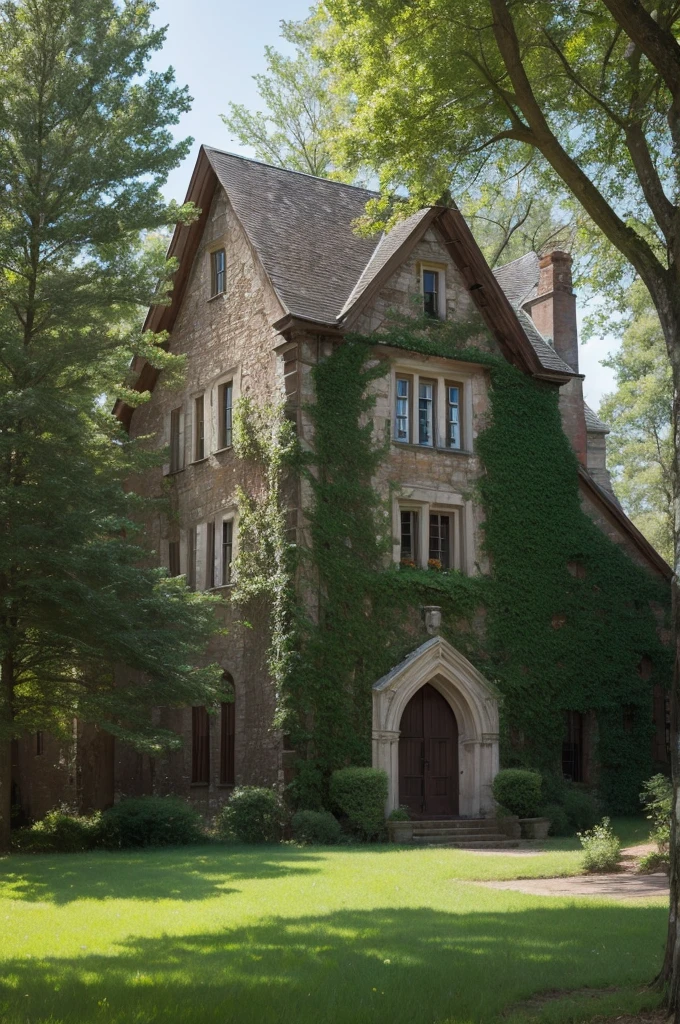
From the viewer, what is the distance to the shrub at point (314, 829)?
19297 millimetres

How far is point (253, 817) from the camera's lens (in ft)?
64.0

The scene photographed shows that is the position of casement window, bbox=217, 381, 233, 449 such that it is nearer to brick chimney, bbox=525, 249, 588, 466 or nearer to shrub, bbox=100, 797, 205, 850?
shrub, bbox=100, 797, 205, 850

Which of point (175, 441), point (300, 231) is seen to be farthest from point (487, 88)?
point (175, 441)

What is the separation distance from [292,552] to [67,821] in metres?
6.08

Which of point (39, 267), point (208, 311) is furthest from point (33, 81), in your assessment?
point (208, 311)

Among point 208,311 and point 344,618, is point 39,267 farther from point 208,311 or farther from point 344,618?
point 344,618

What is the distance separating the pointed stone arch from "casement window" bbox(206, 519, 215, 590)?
509 centimetres

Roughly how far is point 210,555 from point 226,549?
0.72m

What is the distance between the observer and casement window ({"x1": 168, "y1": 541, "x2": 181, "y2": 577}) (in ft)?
86.5

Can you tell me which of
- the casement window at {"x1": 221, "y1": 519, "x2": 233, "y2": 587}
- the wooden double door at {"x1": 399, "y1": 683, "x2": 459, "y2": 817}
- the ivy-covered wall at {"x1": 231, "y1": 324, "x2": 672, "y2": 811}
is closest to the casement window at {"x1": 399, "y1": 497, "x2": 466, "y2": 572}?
the ivy-covered wall at {"x1": 231, "y1": 324, "x2": 672, "y2": 811}

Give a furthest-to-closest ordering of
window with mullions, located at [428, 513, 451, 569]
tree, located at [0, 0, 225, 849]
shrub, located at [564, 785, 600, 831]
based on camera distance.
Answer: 1. window with mullions, located at [428, 513, 451, 569]
2. shrub, located at [564, 785, 600, 831]
3. tree, located at [0, 0, 225, 849]

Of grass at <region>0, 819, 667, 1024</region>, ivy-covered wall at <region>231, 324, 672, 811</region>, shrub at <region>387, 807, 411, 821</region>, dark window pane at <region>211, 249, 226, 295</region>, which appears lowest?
shrub at <region>387, 807, 411, 821</region>

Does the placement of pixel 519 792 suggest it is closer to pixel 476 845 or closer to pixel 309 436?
pixel 476 845

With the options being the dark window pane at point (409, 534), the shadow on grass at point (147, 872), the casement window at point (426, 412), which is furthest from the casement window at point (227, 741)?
the casement window at point (426, 412)
